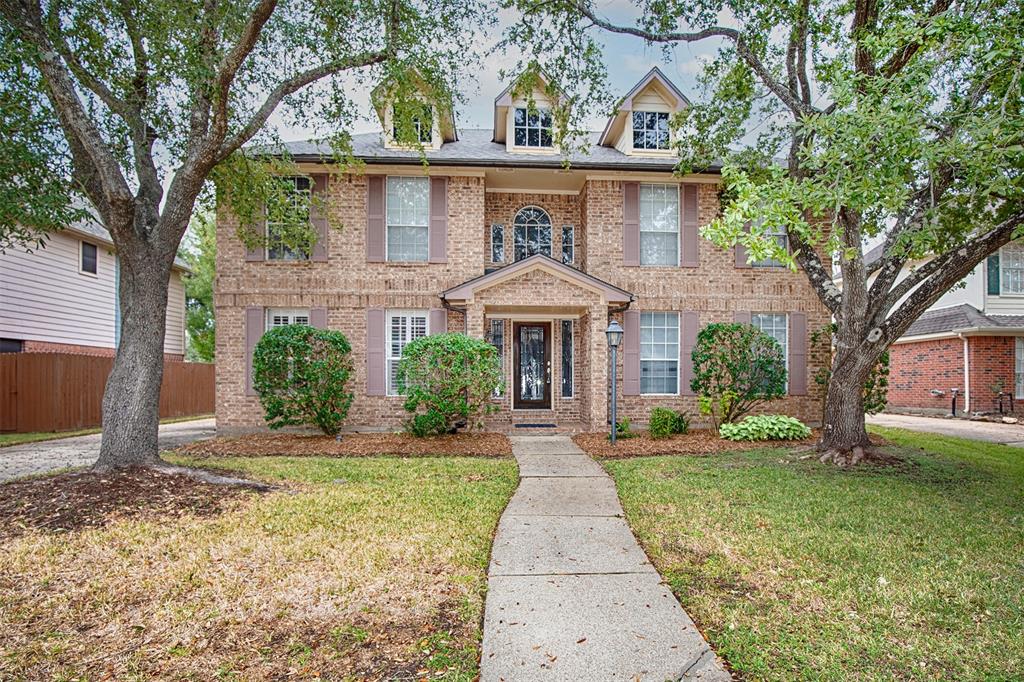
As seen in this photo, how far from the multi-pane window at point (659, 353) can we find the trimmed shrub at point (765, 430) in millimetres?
1775

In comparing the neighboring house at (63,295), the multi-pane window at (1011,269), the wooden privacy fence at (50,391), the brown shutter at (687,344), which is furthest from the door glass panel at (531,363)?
the multi-pane window at (1011,269)

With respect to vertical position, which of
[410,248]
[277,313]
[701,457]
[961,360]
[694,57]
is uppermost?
[694,57]

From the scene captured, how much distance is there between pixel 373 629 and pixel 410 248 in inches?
364

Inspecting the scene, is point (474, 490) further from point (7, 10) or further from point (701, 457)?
point (7, 10)

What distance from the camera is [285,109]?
7953mm

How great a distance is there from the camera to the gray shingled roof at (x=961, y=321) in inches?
576

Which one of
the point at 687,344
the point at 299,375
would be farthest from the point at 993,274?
the point at 299,375

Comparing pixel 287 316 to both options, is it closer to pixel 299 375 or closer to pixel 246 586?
pixel 299 375

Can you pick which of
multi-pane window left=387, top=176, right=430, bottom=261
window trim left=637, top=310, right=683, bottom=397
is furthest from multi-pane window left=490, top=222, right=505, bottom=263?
window trim left=637, top=310, right=683, bottom=397

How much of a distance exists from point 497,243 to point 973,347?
13098 mm

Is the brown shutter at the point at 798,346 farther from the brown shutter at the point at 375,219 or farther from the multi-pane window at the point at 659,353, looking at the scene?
the brown shutter at the point at 375,219

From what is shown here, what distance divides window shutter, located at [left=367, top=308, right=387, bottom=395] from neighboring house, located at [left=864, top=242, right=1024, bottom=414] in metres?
13.4

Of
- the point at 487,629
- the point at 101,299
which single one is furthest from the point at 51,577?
the point at 101,299

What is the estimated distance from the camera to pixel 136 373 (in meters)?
6.33
